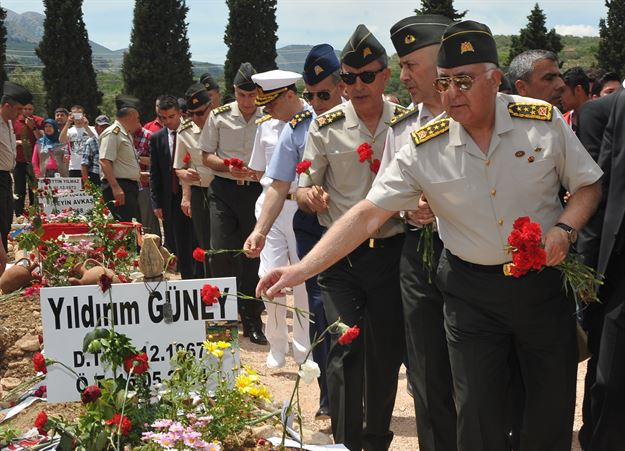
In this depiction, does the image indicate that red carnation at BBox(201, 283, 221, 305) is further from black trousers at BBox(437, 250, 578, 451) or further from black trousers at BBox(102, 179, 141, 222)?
black trousers at BBox(102, 179, 141, 222)

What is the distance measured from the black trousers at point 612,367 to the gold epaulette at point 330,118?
165 centimetres

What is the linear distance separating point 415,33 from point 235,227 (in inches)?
161

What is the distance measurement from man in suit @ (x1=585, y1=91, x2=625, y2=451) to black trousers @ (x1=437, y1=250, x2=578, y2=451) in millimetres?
584

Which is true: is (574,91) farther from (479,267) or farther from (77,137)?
(77,137)

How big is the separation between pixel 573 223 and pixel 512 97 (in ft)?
2.13

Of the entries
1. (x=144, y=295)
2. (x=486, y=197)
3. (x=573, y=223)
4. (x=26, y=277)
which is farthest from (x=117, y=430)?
(x=26, y=277)

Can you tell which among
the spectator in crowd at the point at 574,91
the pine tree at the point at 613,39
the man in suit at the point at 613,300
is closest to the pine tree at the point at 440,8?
the pine tree at the point at 613,39

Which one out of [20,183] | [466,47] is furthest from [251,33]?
[466,47]

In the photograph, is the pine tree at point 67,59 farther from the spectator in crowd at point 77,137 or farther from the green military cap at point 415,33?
the green military cap at point 415,33

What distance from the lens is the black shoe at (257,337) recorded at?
27.2 feet

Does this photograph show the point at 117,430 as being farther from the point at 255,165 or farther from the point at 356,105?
the point at 255,165

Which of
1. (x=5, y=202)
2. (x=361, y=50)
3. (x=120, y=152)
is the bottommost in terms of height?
(x=5, y=202)

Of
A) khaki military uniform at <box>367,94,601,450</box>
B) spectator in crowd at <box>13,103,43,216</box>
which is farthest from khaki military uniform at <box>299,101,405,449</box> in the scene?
spectator in crowd at <box>13,103,43,216</box>

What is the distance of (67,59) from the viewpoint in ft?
131
